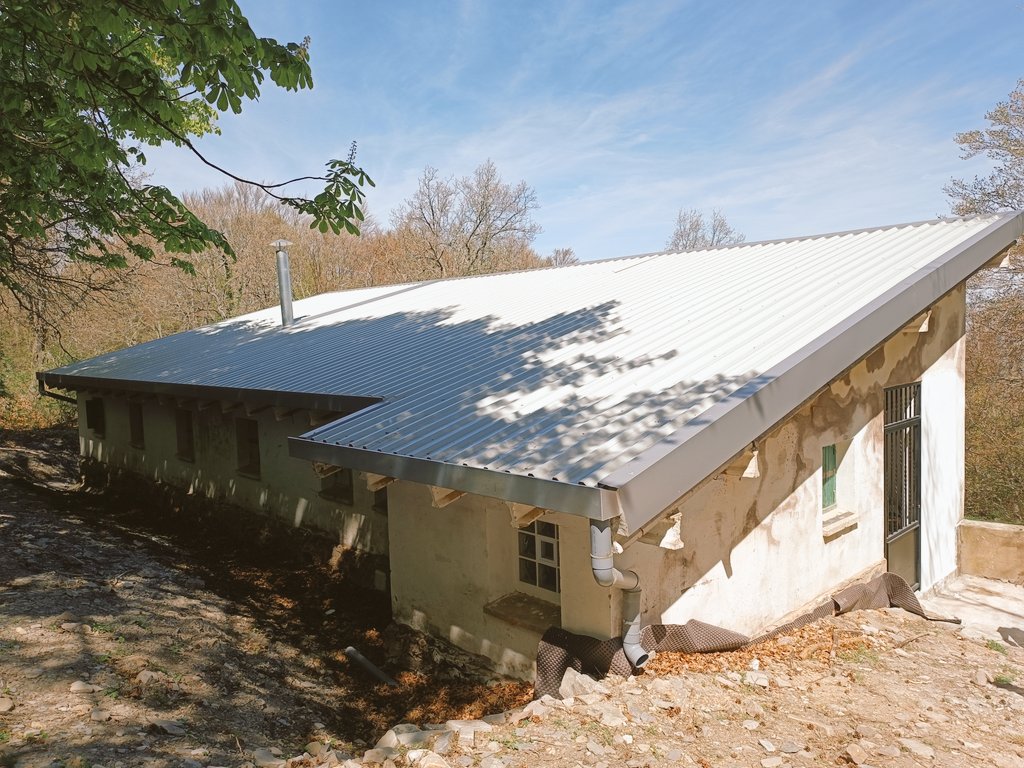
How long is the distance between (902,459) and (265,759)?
6.92 meters

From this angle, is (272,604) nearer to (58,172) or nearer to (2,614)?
(2,614)

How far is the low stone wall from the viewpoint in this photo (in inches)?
332

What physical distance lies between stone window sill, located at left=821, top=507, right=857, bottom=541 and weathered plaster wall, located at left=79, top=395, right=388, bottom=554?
469cm

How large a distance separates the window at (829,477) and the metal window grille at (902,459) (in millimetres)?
872

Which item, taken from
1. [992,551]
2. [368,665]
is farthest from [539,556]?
[992,551]

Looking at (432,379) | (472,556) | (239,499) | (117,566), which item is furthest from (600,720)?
(239,499)

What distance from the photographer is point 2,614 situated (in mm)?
5414

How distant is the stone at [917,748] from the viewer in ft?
12.0

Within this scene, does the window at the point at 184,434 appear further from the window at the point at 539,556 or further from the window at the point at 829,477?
the window at the point at 829,477

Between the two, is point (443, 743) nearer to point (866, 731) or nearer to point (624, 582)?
point (624, 582)

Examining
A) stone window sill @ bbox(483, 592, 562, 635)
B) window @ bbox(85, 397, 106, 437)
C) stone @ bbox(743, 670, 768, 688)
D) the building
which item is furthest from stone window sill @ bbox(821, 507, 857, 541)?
window @ bbox(85, 397, 106, 437)

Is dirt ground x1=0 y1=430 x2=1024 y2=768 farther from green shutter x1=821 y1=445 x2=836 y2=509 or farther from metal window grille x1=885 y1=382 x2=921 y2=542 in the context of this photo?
metal window grille x1=885 y1=382 x2=921 y2=542

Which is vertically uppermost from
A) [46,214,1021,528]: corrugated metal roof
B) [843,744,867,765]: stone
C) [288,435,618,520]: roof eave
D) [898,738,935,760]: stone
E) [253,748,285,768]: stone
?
[46,214,1021,528]: corrugated metal roof

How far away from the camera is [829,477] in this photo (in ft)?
21.8
